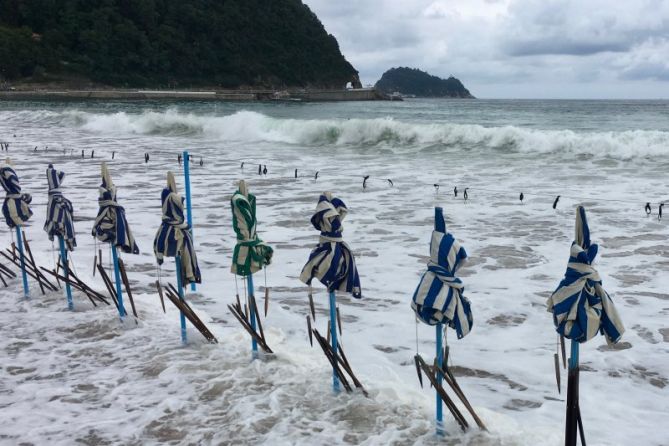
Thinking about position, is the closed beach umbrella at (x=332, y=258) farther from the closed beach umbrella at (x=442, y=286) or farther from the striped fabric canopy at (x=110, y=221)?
the striped fabric canopy at (x=110, y=221)

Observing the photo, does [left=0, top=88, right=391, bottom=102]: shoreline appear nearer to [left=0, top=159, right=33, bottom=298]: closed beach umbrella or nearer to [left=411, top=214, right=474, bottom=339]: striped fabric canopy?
[left=0, top=159, right=33, bottom=298]: closed beach umbrella

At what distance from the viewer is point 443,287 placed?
13.2 ft

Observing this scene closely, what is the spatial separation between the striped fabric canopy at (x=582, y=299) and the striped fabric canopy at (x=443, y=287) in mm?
646

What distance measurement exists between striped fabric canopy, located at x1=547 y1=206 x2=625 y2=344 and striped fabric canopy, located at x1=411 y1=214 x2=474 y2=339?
0.65 m

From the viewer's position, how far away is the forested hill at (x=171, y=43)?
4215 inches

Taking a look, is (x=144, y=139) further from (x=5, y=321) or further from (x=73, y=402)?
Result: (x=73, y=402)

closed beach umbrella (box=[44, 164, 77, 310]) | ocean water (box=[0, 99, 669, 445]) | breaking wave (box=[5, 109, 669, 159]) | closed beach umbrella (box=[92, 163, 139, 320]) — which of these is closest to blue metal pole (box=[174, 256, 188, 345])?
ocean water (box=[0, 99, 669, 445])

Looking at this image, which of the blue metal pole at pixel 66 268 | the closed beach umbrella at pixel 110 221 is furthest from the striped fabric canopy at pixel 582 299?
the blue metal pole at pixel 66 268

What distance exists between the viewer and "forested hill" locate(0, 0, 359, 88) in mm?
107062

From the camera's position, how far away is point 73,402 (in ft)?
16.4

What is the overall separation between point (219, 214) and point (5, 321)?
21.2 ft

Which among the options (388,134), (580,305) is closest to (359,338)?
(580,305)

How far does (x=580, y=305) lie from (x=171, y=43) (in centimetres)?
12627

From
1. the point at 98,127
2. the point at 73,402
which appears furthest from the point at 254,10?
the point at 73,402
